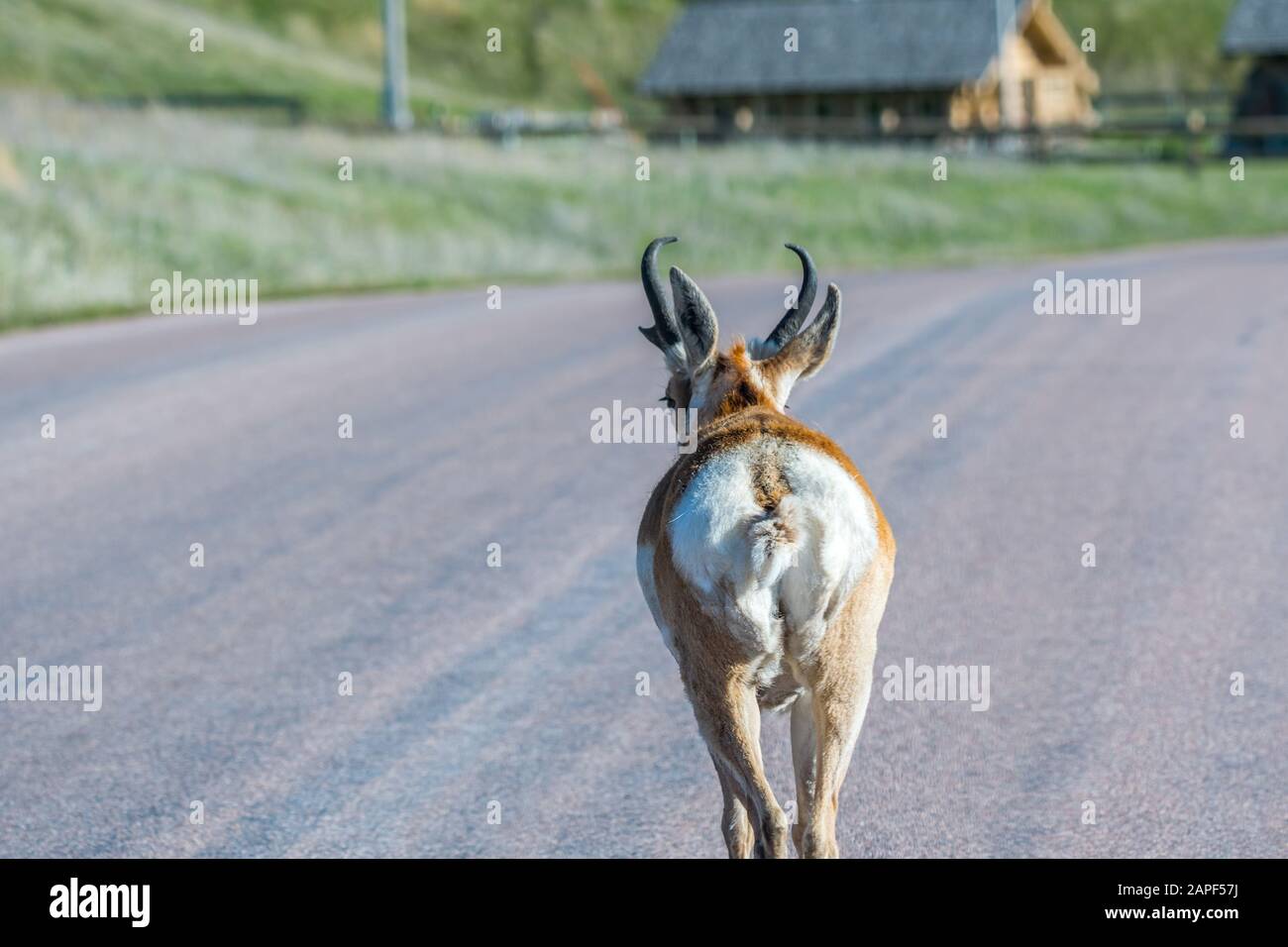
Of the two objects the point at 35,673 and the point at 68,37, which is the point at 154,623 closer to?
the point at 35,673

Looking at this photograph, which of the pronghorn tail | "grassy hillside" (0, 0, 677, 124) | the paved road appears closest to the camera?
the pronghorn tail

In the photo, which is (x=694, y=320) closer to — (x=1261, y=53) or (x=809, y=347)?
(x=809, y=347)

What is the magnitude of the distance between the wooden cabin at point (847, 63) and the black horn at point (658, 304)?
191ft

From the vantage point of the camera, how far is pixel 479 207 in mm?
34625

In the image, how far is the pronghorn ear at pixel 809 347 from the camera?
549 cm

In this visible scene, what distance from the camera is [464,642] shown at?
7.92m

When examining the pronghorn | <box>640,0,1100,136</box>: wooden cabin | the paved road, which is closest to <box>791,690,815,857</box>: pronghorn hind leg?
the pronghorn

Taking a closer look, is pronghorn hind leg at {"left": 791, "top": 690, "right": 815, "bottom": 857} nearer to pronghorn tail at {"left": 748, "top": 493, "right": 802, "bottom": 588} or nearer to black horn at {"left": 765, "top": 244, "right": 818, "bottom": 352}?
pronghorn tail at {"left": 748, "top": 493, "right": 802, "bottom": 588}

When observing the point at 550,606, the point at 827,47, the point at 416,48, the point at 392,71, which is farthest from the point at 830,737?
the point at 416,48

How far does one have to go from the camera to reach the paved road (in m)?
5.90

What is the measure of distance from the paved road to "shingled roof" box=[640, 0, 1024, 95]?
4854cm

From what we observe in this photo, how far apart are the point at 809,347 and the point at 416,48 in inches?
4187

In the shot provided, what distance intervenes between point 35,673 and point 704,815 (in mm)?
3163

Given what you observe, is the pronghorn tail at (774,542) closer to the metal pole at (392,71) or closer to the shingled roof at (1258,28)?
the metal pole at (392,71)
